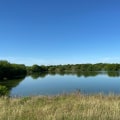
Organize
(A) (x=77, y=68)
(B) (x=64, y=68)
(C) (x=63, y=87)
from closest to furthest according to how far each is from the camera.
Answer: (C) (x=63, y=87)
(A) (x=77, y=68)
(B) (x=64, y=68)

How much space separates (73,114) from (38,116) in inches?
33.0

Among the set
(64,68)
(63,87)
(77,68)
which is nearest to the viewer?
(63,87)

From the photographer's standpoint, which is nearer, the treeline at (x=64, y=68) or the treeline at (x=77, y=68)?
the treeline at (x=64, y=68)

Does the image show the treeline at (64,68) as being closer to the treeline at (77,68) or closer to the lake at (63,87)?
the treeline at (77,68)

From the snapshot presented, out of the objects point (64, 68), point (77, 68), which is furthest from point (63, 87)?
point (64, 68)

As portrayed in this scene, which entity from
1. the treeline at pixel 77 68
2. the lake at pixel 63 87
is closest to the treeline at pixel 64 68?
the treeline at pixel 77 68

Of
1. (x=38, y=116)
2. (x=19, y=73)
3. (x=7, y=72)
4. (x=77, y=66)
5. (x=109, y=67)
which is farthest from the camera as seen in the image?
(x=77, y=66)

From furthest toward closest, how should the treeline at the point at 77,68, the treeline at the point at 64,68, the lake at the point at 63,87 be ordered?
the treeline at the point at 77,68 < the treeline at the point at 64,68 < the lake at the point at 63,87

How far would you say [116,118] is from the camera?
464cm

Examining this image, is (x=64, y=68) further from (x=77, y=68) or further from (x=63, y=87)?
(x=63, y=87)

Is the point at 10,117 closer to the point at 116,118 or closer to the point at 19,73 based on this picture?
the point at 116,118

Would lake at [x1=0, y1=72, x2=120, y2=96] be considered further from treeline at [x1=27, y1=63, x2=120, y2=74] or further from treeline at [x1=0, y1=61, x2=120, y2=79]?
treeline at [x1=27, y1=63, x2=120, y2=74]

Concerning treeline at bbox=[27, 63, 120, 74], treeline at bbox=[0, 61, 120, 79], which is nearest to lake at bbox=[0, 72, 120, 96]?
treeline at bbox=[0, 61, 120, 79]

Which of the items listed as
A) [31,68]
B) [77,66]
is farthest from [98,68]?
[31,68]
